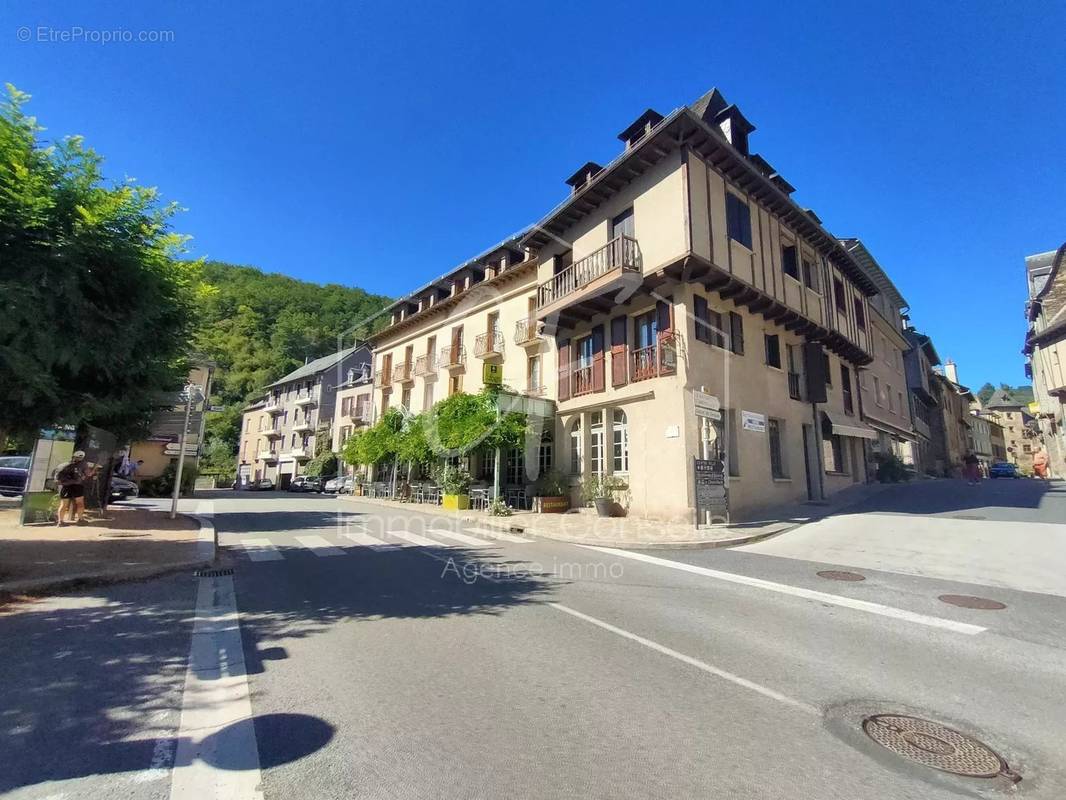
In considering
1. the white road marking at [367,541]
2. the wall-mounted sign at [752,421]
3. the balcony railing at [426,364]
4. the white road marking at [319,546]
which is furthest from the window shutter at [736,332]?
the balcony railing at [426,364]

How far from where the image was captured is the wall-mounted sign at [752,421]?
49.4ft

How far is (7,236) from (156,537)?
681 cm

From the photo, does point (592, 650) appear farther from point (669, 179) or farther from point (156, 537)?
point (669, 179)

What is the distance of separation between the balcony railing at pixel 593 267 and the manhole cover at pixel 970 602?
421 inches

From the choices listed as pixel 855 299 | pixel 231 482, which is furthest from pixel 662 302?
pixel 231 482

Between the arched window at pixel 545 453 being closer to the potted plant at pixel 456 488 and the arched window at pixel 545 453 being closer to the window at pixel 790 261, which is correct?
the potted plant at pixel 456 488

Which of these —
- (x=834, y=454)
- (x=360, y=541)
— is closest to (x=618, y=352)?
(x=360, y=541)

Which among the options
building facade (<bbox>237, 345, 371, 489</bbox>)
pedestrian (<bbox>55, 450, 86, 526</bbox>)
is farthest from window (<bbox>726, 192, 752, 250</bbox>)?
building facade (<bbox>237, 345, 371, 489</bbox>)

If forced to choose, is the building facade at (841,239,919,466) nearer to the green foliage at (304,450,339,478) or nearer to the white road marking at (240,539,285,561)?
the white road marking at (240,539,285,561)

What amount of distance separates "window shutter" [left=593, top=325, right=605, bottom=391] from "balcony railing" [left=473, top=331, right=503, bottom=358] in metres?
7.08

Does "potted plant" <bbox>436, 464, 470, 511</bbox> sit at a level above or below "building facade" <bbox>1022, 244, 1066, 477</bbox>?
below

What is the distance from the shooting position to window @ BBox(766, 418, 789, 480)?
661 inches

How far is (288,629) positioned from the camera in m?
5.05

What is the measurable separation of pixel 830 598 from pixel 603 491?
9.02 metres
